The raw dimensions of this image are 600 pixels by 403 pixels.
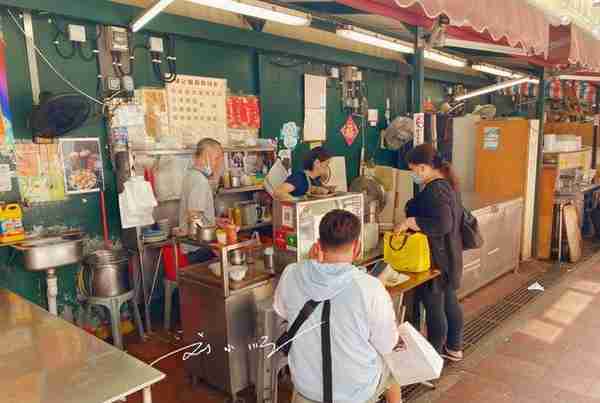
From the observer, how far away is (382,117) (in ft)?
22.9

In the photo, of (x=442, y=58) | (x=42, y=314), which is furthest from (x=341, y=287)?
(x=442, y=58)

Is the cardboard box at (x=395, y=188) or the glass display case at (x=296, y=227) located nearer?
the glass display case at (x=296, y=227)

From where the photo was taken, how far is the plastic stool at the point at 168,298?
3967mm

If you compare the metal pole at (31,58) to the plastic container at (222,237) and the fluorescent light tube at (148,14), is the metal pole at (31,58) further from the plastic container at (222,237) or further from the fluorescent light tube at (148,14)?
the plastic container at (222,237)

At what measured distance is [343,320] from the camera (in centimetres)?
170

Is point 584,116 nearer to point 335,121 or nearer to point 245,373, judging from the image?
point 335,121

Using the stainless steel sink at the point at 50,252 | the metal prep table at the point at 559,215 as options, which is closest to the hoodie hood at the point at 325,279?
the stainless steel sink at the point at 50,252

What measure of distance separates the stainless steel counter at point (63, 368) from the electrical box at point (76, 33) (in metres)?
2.43

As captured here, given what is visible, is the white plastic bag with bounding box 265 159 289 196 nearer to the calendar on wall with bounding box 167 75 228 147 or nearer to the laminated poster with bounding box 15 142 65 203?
the calendar on wall with bounding box 167 75 228 147

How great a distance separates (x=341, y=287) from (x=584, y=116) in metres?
10.4

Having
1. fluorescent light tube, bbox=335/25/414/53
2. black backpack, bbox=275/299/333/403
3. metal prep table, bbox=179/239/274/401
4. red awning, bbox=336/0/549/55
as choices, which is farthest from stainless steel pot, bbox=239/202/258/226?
black backpack, bbox=275/299/333/403

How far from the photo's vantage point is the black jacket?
291 centimetres

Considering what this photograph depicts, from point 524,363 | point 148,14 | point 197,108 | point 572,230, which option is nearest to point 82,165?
point 197,108

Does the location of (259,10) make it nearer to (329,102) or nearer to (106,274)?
(106,274)
